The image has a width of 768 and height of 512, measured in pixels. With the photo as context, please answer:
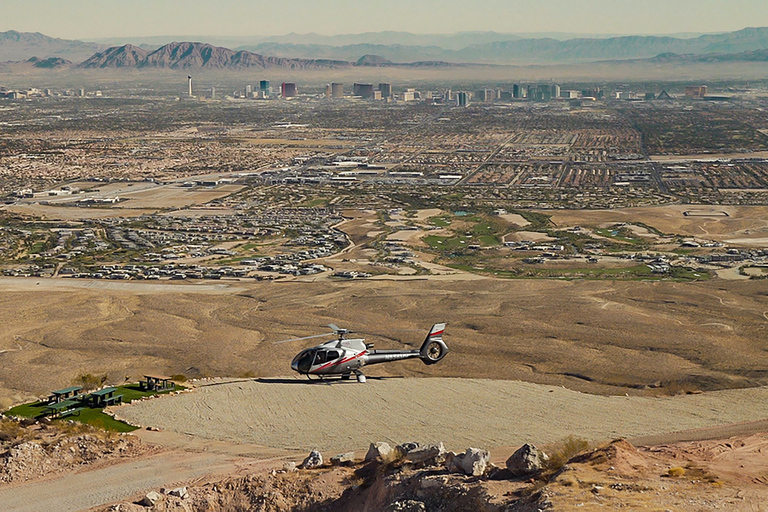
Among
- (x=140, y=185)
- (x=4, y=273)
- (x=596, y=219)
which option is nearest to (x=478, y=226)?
(x=596, y=219)

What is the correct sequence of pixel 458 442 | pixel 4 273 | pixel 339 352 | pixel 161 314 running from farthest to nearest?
pixel 4 273, pixel 161 314, pixel 339 352, pixel 458 442

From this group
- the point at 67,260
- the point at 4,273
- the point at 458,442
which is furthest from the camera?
the point at 67,260

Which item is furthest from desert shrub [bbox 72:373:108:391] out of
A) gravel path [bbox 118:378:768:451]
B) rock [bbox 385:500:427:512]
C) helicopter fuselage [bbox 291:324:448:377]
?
rock [bbox 385:500:427:512]

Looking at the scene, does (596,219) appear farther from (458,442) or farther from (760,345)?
(458,442)

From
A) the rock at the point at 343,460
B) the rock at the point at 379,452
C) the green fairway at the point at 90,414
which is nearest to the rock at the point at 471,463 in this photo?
the rock at the point at 379,452

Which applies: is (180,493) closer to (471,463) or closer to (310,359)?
(471,463)

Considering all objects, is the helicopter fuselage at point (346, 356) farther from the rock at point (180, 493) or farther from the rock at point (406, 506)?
the rock at point (406, 506)

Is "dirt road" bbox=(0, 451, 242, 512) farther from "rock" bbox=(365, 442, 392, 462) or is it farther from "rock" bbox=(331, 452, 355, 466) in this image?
"rock" bbox=(365, 442, 392, 462)
